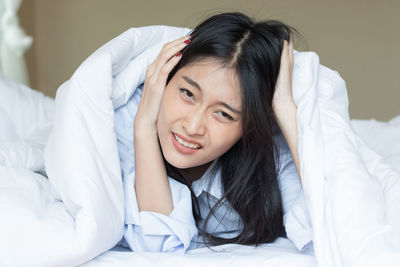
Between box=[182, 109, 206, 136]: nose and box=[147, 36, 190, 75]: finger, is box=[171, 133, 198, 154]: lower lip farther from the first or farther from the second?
box=[147, 36, 190, 75]: finger

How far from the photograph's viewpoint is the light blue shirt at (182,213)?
1156mm

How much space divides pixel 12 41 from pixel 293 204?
1571 mm

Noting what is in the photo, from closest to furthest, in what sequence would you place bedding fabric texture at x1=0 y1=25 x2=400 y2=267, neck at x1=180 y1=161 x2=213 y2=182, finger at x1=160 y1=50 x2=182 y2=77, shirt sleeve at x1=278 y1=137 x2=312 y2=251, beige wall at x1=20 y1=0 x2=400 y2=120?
bedding fabric texture at x1=0 y1=25 x2=400 y2=267 < shirt sleeve at x1=278 y1=137 x2=312 y2=251 < finger at x1=160 y1=50 x2=182 y2=77 < neck at x1=180 y1=161 x2=213 y2=182 < beige wall at x1=20 y1=0 x2=400 y2=120

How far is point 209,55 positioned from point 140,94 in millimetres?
271

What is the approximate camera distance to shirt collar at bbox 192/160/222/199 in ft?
4.29

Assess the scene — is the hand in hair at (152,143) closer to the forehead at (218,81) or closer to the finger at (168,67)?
the finger at (168,67)

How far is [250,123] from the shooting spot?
1.20 metres

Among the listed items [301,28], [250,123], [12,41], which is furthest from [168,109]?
[301,28]

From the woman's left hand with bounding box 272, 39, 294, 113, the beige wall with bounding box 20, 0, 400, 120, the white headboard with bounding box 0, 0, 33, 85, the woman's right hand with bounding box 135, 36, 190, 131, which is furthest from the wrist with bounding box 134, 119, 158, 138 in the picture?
the beige wall with bounding box 20, 0, 400, 120

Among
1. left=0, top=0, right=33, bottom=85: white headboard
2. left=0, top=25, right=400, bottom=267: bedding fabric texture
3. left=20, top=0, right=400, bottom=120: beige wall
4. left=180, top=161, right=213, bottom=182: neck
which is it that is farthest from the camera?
left=20, top=0, right=400, bottom=120: beige wall

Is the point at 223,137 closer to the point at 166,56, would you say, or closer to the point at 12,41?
the point at 166,56

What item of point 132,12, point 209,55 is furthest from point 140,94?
point 132,12

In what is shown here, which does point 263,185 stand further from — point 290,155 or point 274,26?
point 274,26

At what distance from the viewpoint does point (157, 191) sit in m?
1.21
